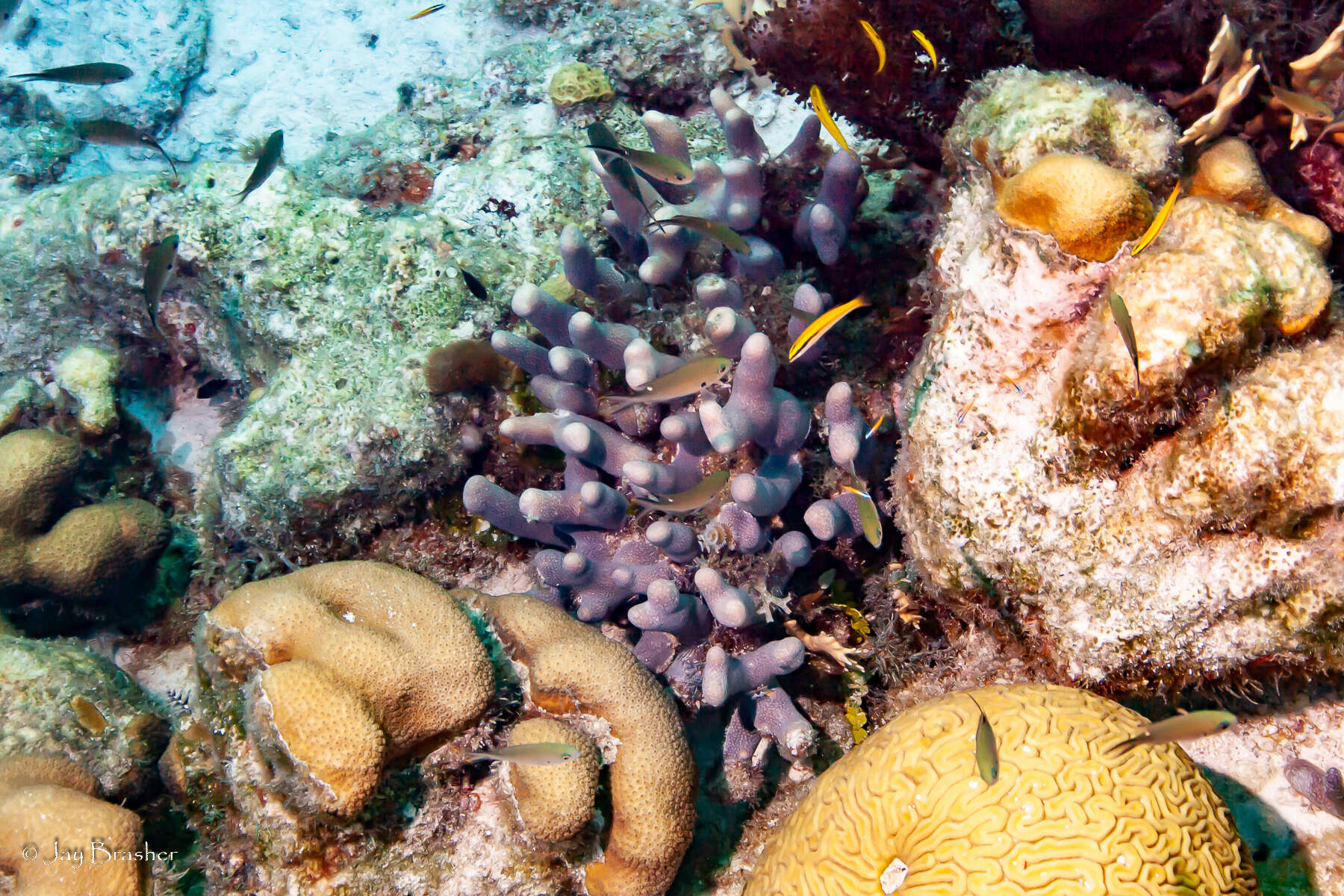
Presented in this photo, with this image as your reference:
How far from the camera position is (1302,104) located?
234 centimetres

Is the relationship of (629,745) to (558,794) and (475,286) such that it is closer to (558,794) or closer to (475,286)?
(558,794)

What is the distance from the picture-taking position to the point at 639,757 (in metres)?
2.53

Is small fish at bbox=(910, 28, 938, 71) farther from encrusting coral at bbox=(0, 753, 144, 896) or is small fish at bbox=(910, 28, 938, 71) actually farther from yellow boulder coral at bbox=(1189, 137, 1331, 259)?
encrusting coral at bbox=(0, 753, 144, 896)

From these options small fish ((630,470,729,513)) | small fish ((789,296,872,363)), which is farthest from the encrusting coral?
small fish ((789,296,872,363))

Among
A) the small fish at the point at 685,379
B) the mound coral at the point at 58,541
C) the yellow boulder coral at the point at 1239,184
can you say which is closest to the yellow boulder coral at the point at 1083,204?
the yellow boulder coral at the point at 1239,184

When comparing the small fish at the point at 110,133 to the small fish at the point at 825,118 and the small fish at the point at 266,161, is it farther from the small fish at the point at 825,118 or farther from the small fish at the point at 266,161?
the small fish at the point at 825,118

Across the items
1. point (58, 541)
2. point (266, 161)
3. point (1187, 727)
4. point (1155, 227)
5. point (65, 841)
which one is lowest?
point (58, 541)

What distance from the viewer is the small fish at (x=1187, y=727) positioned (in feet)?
5.40

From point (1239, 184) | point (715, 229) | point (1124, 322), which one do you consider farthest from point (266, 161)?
point (1239, 184)

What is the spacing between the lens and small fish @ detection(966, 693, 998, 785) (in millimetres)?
1978

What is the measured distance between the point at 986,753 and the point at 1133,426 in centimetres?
111

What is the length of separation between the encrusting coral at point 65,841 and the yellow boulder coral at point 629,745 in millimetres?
1732

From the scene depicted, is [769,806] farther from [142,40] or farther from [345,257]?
[142,40]

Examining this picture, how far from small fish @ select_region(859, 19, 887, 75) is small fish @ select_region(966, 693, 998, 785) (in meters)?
2.99
